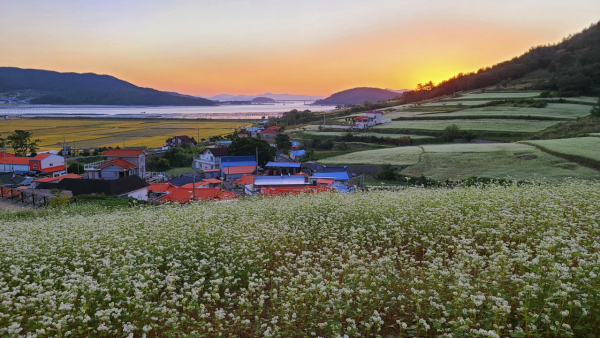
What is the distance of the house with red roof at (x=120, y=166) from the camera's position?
Result: 1374 inches

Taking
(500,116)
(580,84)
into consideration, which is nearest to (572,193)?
(500,116)

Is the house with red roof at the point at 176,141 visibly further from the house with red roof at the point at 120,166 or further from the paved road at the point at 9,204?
the paved road at the point at 9,204

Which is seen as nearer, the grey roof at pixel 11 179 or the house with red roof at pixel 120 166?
the grey roof at pixel 11 179

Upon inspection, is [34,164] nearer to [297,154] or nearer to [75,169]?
[75,169]

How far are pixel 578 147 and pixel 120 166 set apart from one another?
1489 inches

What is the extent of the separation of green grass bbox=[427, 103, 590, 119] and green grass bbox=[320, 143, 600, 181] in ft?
66.1

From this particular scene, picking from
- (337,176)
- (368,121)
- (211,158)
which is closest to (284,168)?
(337,176)

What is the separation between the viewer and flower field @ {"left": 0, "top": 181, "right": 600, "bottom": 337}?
3.82 meters

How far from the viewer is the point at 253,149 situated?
1741 inches

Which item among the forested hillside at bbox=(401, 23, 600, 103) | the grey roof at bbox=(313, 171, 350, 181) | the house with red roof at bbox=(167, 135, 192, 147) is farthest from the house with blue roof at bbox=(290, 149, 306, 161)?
the forested hillside at bbox=(401, 23, 600, 103)

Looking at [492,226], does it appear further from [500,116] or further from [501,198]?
[500,116]

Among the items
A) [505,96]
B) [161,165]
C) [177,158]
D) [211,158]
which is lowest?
[161,165]

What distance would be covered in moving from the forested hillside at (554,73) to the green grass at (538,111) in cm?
943

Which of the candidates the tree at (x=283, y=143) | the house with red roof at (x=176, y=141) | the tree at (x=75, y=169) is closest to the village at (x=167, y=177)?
the tree at (x=283, y=143)
